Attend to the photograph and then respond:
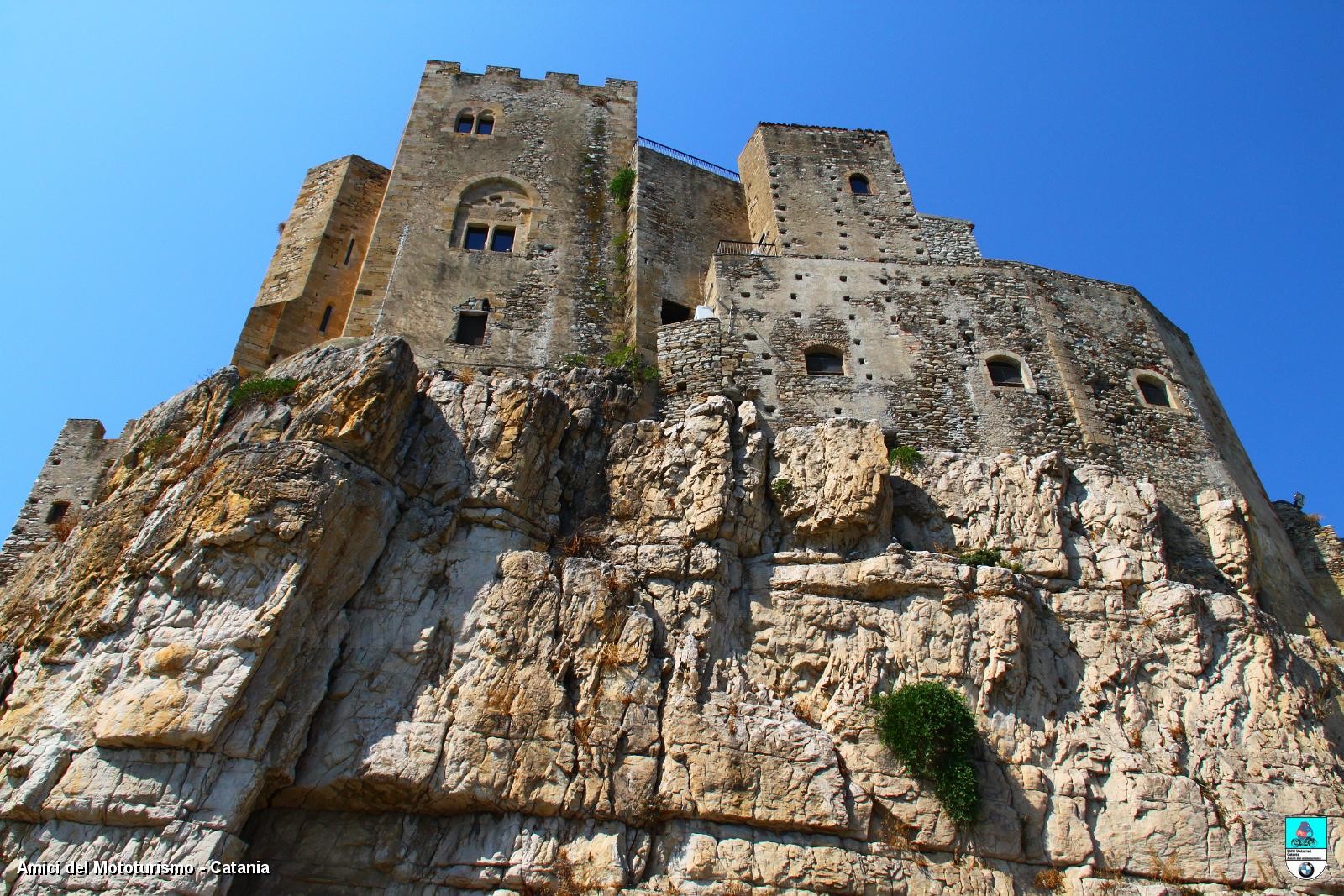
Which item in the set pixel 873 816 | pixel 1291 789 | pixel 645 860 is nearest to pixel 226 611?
pixel 645 860

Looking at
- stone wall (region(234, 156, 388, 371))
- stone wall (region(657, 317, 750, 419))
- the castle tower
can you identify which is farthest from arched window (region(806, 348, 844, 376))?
stone wall (region(234, 156, 388, 371))

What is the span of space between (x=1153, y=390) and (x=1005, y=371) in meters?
3.20

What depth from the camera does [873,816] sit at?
10.9 metres

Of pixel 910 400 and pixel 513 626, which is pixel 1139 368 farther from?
pixel 513 626

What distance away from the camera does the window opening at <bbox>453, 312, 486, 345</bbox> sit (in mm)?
17453

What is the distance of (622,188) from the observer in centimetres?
2120

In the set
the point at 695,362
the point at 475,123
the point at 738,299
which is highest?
the point at 475,123

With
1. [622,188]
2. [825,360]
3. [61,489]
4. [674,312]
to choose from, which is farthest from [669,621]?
[61,489]

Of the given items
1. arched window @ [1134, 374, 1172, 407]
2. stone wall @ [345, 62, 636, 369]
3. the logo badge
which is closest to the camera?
the logo badge

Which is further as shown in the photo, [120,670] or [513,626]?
[513,626]

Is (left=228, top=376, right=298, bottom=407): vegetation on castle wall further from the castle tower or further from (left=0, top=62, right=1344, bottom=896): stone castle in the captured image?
the castle tower

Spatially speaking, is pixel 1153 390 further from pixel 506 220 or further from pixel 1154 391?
pixel 506 220

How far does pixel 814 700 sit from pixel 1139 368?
1091 cm

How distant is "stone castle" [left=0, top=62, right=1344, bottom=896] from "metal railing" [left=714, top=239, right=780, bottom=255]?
2.53 meters
